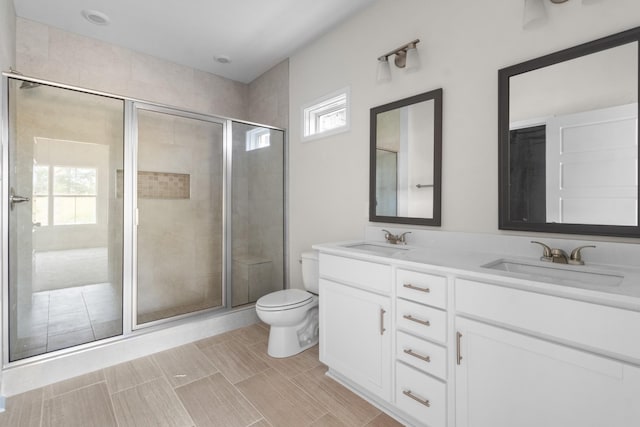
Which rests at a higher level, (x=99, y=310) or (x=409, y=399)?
(x=99, y=310)

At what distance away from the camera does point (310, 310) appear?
7.97 ft

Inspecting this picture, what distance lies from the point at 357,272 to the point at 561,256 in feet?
3.27

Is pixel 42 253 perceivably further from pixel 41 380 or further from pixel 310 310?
pixel 310 310

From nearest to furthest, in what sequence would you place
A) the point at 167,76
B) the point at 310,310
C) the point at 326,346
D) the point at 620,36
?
1. the point at 620,36
2. the point at 326,346
3. the point at 310,310
4. the point at 167,76

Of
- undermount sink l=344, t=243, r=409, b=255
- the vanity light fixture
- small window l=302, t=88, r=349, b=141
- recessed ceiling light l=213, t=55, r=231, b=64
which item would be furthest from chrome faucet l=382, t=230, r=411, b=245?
recessed ceiling light l=213, t=55, r=231, b=64

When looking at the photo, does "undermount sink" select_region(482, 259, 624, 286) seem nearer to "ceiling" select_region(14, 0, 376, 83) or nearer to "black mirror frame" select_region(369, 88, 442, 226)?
"black mirror frame" select_region(369, 88, 442, 226)

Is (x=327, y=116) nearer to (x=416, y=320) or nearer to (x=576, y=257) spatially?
(x=416, y=320)

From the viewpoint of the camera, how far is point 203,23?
257 cm

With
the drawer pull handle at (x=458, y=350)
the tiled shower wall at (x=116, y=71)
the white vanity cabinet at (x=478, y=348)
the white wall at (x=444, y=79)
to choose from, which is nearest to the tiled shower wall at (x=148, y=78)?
the tiled shower wall at (x=116, y=71)

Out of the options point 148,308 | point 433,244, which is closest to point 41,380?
point 148,308

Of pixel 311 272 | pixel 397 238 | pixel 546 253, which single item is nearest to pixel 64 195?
pixel 311 272

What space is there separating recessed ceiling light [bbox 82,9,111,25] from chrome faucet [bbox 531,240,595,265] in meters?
3.51

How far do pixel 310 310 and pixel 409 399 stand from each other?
1082 mm

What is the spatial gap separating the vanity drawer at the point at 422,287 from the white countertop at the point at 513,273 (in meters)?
0.04
